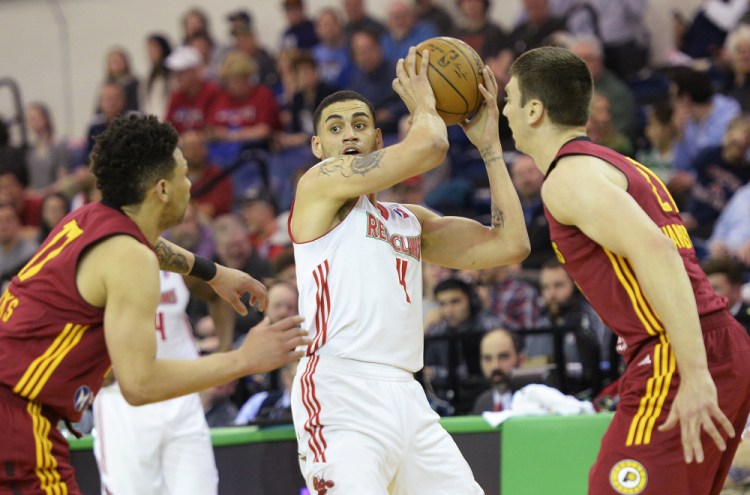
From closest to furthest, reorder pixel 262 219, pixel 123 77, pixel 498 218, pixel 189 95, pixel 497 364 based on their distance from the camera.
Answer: pixel 498 218
pixel 497 364
pixel 262 219
pixel 189 95
pixel 123 77

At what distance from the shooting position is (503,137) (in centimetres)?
1144

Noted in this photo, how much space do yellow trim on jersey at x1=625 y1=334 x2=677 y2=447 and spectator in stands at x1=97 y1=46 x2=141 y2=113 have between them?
11.9 m

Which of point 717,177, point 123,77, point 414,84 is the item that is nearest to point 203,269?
point 414,84

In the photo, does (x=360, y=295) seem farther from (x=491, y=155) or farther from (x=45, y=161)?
(x=45, y=161)

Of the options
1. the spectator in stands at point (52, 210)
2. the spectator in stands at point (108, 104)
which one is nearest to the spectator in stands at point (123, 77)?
the spectator in stands at point (108, 104)

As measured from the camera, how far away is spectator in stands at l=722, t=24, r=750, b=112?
33.4 feet

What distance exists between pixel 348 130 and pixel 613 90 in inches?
259

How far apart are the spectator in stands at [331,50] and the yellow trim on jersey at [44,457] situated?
9765 millimetres

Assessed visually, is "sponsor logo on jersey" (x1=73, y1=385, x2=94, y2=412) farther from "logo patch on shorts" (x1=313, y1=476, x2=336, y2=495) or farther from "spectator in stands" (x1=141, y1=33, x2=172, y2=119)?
"spectator in stands" (x1=141, y1=33, x2=172, y2=119)

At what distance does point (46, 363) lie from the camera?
3930 millimetres

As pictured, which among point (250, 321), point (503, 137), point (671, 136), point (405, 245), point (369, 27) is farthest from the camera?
point (369, 27)

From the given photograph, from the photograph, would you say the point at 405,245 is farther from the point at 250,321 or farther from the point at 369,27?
the point at 369,27

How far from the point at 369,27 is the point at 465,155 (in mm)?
2838

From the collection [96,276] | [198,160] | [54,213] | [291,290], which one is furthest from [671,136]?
[96,276]
